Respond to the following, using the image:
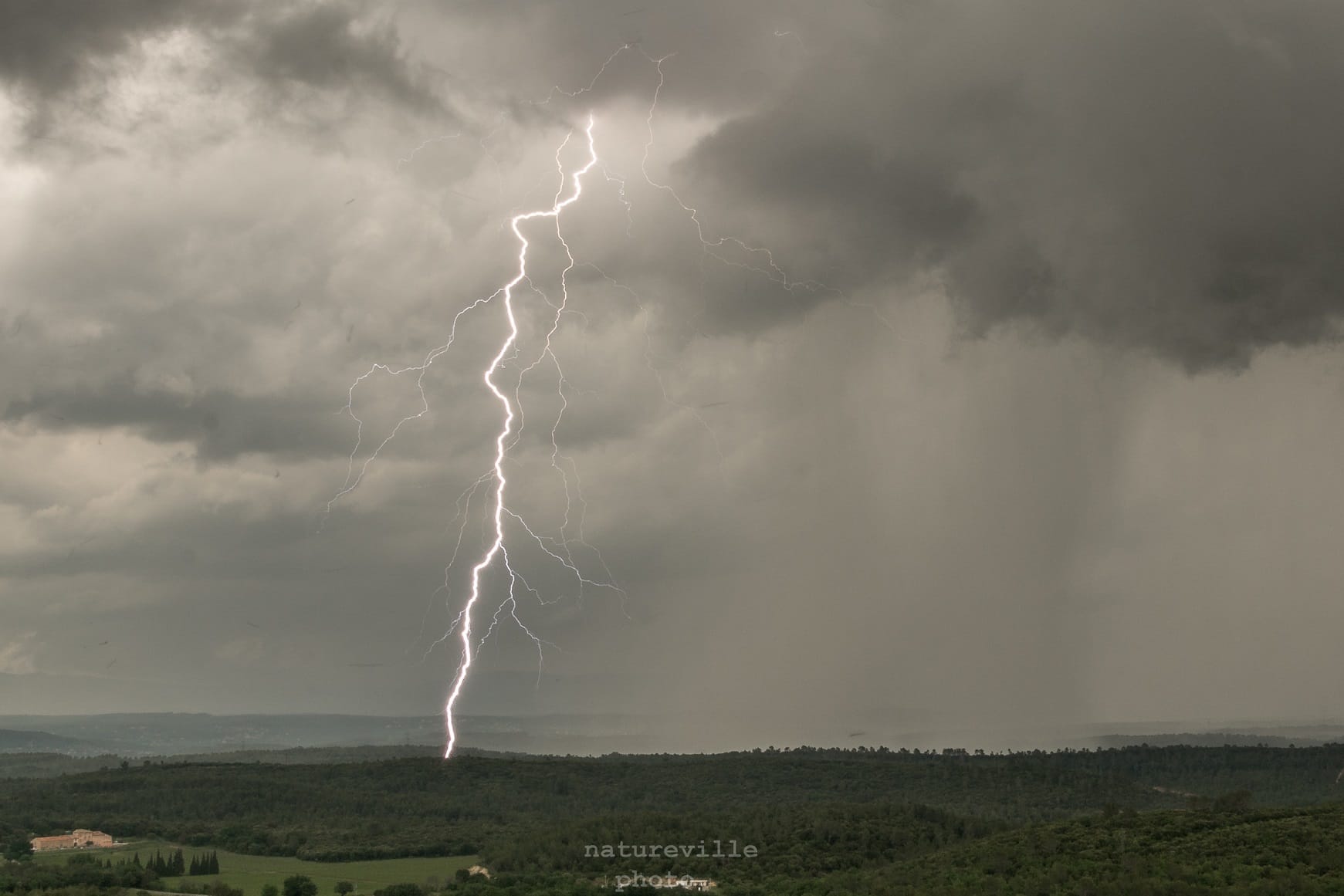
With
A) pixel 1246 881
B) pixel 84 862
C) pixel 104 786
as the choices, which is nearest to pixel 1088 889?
pixel 1246 881

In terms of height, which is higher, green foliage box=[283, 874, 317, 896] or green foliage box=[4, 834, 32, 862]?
green foliage box=[283, 874, 317, 896]

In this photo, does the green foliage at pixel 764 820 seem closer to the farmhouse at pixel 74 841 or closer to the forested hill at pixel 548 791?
the forested hill at pixel 548 791

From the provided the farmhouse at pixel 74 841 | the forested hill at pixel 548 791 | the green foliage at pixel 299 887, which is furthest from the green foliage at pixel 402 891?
the farmhouse at pixel 74 841

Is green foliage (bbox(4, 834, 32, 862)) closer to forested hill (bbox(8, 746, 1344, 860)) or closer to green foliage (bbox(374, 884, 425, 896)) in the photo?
forested hill (bbox(8, 746, 1344, 860))

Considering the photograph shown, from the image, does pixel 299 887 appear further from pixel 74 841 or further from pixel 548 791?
pixel 548 791

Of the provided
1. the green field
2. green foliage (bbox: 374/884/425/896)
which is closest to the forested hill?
the green field
